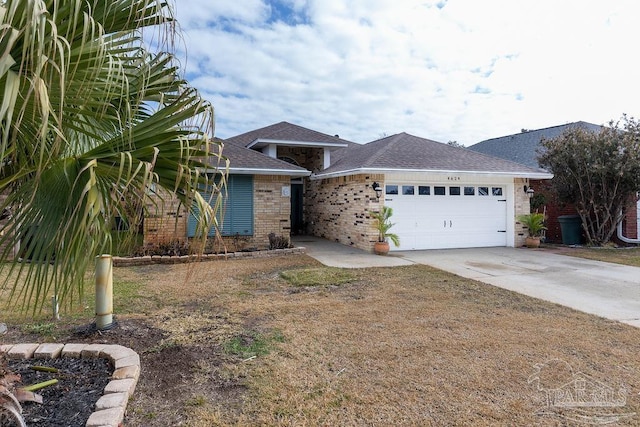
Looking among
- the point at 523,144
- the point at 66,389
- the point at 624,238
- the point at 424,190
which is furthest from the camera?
the point at 523,144

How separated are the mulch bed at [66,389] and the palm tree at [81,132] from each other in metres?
0.95

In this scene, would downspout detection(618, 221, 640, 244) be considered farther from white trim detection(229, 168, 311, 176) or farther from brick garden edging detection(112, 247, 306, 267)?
brick garden edging detection(112, 247, 306, 267)

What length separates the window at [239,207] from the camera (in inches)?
458

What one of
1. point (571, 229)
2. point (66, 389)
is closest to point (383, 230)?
point (571, 229)

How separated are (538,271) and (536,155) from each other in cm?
1052

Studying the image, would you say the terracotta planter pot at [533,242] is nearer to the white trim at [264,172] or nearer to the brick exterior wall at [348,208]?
the brick exterior wall at [348,208]

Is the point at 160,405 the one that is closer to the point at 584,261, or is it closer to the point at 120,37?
the point at 120,37

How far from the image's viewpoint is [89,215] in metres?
1.83

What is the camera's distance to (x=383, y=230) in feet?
36.8

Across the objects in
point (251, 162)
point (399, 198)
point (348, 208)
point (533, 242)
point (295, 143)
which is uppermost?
point (295, 143)

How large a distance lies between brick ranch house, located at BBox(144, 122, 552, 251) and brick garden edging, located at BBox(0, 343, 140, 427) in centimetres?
713

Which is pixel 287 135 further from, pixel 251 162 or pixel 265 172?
pixel 265 172

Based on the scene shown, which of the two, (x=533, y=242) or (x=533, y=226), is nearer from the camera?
Result: (x=533, y=226)

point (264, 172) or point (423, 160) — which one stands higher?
point (423, 160)
